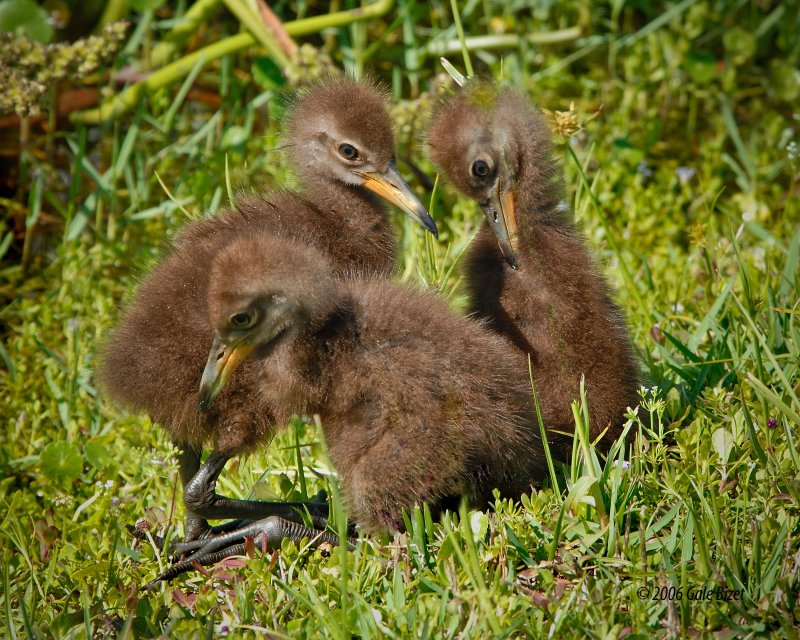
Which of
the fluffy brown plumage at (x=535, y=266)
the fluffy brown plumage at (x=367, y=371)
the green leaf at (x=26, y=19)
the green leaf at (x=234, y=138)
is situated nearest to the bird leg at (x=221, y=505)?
the fluffy brown plumage at (x=367, y=371)

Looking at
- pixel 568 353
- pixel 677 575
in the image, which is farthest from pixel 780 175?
pixel 677 575

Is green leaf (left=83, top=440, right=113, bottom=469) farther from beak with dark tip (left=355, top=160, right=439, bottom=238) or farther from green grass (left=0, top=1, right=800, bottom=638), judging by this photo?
beak with dark tip (left=355, top=160, right=439, bottom=238)

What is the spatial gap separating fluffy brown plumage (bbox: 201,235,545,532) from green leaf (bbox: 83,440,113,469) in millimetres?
888

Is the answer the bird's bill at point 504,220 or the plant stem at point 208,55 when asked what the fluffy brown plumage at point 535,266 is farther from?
the plant stem at point 208,55

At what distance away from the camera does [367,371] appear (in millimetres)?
3006

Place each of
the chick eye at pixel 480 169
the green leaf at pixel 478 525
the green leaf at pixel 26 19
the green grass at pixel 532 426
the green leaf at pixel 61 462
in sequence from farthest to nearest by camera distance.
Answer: the green leaf at pixel 26 19
the green leaf at pixel 61 462
the chick eye at pixel 480 169
the green leaf at pixel 478 525
the green grass at pixel 532 426

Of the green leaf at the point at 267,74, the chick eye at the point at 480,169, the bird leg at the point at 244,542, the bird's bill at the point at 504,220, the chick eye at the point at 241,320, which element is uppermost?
the green leaf at the point at 267,74

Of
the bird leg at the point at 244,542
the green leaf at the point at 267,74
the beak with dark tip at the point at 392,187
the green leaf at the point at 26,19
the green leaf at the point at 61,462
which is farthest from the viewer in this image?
the green leaf at the point at 267,74

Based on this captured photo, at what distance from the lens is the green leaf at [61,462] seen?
3.73m

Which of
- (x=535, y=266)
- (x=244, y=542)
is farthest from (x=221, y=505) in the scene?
(x=535, y=266)

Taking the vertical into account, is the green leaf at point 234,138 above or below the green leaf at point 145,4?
below

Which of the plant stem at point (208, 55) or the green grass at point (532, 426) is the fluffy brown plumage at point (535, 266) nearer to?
the green grass at point (532, 426)

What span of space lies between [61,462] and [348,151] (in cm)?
149

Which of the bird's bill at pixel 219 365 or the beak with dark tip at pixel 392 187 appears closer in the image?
the bird's bill at pixel 219 365
